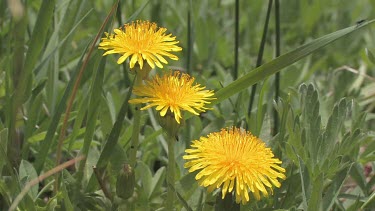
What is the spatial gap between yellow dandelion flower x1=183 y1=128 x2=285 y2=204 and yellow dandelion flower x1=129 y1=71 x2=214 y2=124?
73 millimetres

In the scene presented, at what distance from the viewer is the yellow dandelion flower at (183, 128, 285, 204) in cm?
115

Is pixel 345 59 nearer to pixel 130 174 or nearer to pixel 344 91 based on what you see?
pixel 344 91

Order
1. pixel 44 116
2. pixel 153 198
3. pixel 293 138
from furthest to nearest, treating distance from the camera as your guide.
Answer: pixel 44 116 → pixel 153 198 → pixel 293 138

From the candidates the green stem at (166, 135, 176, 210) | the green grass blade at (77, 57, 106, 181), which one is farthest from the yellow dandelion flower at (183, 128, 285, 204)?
the green grass blade at (77, 57, 106, 181)

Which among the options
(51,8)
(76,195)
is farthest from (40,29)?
(76,195)

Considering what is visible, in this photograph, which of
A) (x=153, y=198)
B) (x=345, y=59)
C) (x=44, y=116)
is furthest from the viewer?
(x=345, y=59)

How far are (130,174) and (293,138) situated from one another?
363 millimetres

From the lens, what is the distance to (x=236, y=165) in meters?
1.16

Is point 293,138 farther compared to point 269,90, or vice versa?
point 269,90

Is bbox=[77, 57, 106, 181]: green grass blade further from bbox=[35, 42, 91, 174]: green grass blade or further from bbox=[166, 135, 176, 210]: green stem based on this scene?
bbox=[166, 135, 176, 210]: green stem

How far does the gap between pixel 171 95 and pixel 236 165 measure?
0.62 ft

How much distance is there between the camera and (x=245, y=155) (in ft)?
3.91

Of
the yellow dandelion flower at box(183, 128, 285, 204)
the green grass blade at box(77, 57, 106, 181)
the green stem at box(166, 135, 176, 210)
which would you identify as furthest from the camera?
the green grass blade at box(77, 57, 106, 181)

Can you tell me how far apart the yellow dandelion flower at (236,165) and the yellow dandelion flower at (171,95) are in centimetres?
7
